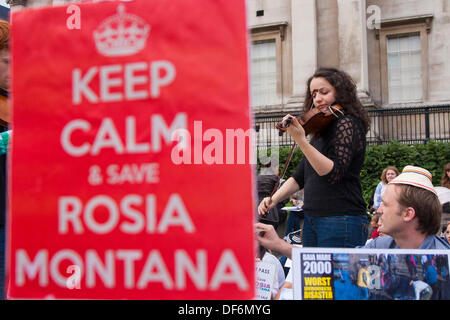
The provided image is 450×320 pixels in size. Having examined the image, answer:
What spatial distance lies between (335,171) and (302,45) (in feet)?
44.1

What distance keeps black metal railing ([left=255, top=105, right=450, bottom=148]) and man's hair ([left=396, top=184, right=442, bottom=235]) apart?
11.2 m

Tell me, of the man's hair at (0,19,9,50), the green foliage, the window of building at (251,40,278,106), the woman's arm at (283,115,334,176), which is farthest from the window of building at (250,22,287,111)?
the man's hair at (0,19,9,50)

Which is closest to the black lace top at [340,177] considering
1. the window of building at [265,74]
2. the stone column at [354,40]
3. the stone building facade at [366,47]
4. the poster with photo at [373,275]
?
the poster with photo at [373,275]

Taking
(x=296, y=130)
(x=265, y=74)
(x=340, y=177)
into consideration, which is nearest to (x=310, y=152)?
(x=296, y=130)

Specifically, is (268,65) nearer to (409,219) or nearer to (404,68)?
(404,68)

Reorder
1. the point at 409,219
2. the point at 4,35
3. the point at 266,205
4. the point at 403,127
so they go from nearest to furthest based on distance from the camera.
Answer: the point at 4,35, the point at 409,219, the point at 266,205, the point at 403,127

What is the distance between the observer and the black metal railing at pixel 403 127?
13.2 metres

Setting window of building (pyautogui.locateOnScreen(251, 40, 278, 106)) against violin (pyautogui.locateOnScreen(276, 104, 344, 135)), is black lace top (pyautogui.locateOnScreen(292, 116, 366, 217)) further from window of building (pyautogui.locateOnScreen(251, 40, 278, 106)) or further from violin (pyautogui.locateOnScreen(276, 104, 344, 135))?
window of building (pyautogui.locateOnScreen(251, 40, 278, 106))

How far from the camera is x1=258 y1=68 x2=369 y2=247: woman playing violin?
2414 millimetres

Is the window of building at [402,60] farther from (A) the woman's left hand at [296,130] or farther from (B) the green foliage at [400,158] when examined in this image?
(A) the woman's left hand at [296,130]

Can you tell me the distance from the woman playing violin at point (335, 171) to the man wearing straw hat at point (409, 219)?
26 cm

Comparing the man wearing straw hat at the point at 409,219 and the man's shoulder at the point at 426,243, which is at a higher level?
the man wearing straw hat at the point at 409,219

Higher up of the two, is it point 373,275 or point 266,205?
point 266,205

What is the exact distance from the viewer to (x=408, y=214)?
2184 millimetres
